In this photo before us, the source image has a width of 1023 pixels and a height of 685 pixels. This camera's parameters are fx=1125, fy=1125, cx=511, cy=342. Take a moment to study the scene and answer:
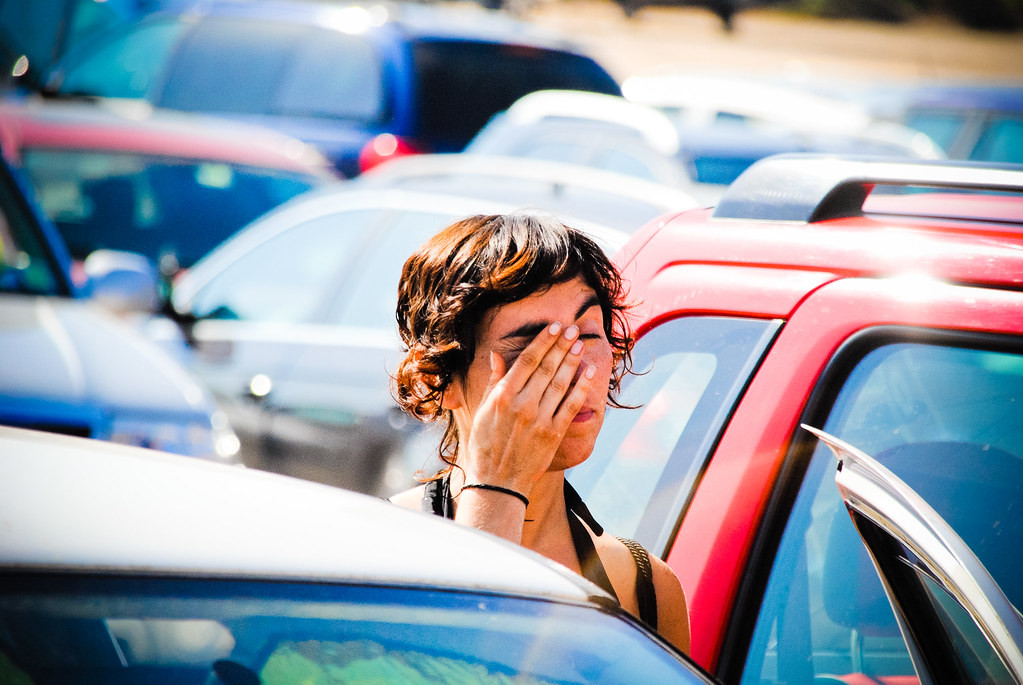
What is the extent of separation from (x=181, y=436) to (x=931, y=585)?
2.81 metres

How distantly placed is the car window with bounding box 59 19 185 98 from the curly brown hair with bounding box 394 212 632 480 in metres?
6.91

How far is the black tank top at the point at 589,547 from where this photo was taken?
5.62ft

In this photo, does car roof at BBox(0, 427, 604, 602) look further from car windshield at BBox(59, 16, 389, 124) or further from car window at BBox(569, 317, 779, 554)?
car windshield at BBox(59, 16, 389, 124)

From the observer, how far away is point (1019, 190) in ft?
6.25

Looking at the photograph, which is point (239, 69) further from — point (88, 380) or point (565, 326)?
point (565, 326)

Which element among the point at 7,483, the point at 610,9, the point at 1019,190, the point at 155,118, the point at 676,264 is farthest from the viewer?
the point at 610,9

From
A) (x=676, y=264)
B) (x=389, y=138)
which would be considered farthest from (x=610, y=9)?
(x=676, y=264)

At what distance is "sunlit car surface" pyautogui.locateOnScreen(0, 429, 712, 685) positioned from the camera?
1.23m

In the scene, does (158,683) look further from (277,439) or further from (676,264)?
(277,439)

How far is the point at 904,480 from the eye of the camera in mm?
1804

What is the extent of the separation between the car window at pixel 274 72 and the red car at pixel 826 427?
5.40 m

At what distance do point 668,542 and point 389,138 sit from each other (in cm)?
537

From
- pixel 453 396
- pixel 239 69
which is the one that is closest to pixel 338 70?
pixel 239 69

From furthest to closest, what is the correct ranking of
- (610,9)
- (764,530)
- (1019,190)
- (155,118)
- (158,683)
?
(610,9)
(155,118)
(1019,190)
(764,530)
(158,683)
